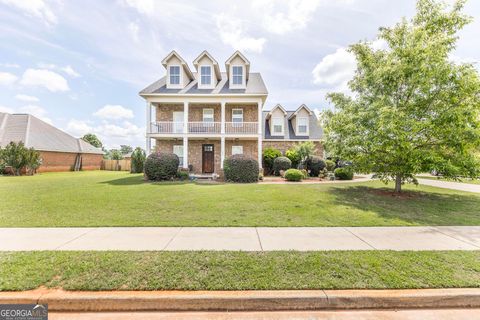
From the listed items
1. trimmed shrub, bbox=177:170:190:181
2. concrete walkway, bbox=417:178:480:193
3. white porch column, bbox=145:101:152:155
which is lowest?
concrete walkway, bbox=417:178:480:193

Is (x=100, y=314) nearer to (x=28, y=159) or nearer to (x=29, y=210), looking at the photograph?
(x=29, y=210)

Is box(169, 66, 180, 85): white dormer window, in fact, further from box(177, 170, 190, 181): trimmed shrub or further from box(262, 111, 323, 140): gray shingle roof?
box(262, 111, 323, 140): gray shingle roof

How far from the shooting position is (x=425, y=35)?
871cm

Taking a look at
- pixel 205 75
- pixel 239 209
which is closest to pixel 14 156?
pixel 205 75

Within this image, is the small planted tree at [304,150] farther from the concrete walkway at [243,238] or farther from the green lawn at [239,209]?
the concrete walkway at [243,238]

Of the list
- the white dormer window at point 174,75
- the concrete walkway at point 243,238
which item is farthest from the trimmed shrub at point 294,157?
the concrete walkway at point 243,238

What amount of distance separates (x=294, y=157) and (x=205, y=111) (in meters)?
8.84

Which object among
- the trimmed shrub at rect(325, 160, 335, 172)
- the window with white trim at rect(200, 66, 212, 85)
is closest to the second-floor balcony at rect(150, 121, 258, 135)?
the window with white trim at rect(200, 66, 212, 85)

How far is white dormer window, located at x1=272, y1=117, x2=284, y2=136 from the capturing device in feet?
68.0

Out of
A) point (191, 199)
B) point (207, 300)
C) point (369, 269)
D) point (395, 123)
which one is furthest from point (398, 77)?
point (207, 300)

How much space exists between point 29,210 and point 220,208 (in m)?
6.44

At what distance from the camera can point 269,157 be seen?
719 inches

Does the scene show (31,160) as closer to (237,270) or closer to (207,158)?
(207,158)

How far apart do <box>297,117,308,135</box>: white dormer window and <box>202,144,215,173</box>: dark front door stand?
8989mm
